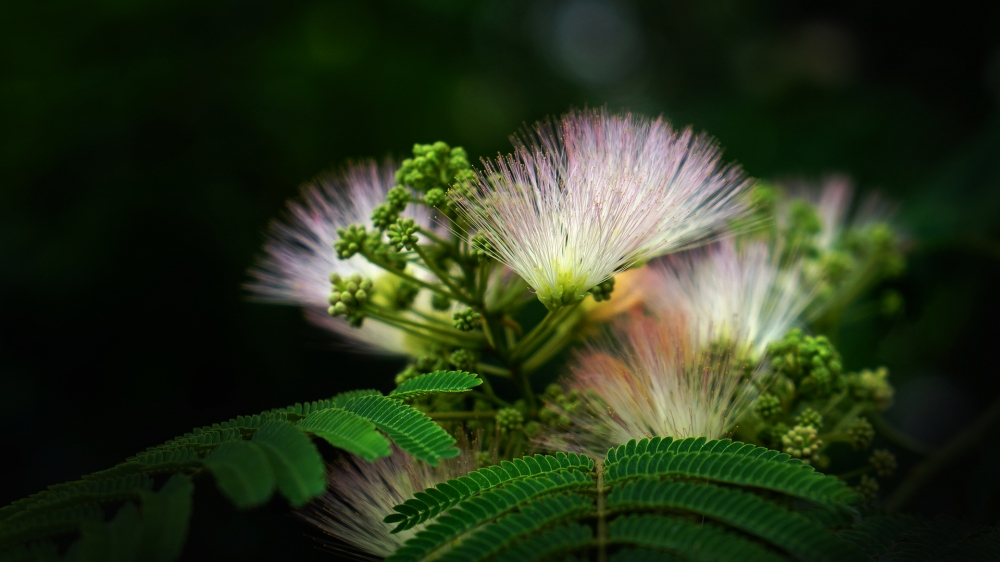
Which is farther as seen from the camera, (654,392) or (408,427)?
(654,392)

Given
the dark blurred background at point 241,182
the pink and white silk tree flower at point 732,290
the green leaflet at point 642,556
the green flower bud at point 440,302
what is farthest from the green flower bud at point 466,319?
the dark blurred background at point 241,182

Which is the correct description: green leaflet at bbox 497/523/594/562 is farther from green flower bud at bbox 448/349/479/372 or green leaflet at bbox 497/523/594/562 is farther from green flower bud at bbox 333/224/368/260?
green flower bud at bbox 333/224/368/260

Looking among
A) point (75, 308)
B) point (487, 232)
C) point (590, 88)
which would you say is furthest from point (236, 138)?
point (590, 88)

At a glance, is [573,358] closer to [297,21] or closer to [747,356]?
[747,356]

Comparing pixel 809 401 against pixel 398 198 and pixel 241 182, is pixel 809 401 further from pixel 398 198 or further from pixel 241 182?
pixel 241 182

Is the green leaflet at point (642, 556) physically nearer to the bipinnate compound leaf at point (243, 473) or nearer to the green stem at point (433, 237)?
the bipinnate compound leaf at point (243, 473)

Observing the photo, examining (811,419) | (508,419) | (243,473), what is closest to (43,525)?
(243,473)
